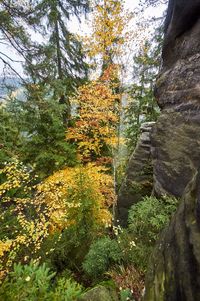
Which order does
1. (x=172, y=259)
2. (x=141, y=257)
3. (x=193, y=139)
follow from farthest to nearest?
(x=141, y=257) < (x=193, y=139) < (x=172, y=259)

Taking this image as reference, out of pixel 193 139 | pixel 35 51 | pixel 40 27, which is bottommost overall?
pixel 193 139

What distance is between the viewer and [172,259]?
10.2 feet

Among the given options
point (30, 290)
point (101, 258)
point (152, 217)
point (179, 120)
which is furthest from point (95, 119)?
point (30, 290)

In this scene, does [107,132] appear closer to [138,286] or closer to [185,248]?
[138,286]

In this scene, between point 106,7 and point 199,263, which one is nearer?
point 199,263

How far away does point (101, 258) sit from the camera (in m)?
7.46

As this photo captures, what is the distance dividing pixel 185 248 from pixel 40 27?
9768mm

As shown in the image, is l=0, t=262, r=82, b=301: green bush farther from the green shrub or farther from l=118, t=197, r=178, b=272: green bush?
the green shrub

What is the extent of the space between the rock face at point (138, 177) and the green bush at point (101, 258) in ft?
9.96

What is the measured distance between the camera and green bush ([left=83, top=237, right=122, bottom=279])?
7.39 metres

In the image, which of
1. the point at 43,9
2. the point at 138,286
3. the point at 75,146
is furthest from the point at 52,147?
the point at 138,286

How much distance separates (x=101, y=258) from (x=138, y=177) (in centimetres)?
406

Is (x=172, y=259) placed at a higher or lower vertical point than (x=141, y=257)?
higher

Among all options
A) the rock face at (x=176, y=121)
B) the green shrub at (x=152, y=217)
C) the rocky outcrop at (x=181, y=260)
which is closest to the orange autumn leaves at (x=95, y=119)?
the rock face at (x=176, y=121)
